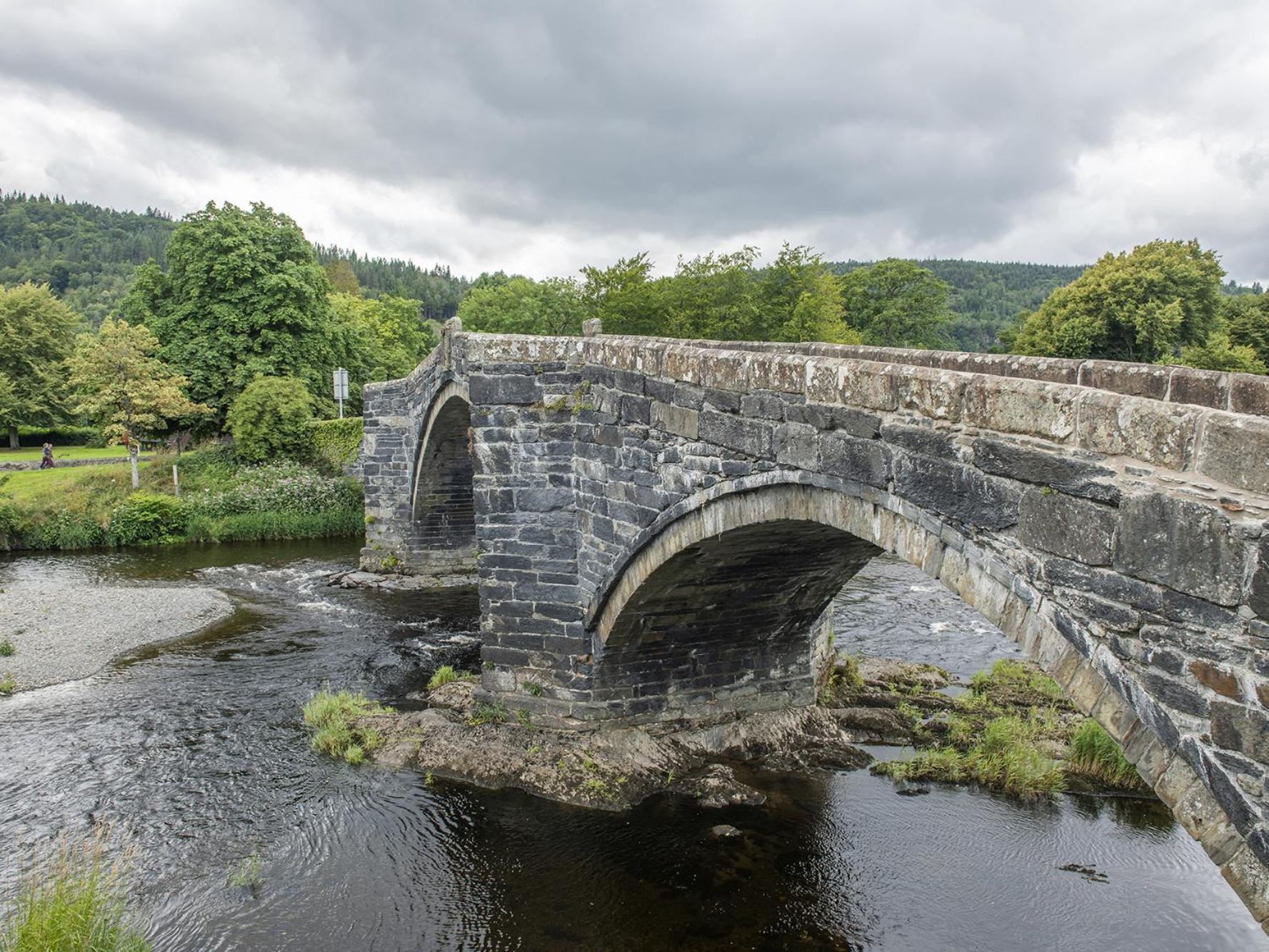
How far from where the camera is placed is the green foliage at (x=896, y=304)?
45094mm

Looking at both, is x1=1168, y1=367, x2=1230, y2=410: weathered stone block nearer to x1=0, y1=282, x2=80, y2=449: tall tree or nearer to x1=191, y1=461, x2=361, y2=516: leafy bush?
x1=191, y1=461, x2=361, y2=516: leafy bush

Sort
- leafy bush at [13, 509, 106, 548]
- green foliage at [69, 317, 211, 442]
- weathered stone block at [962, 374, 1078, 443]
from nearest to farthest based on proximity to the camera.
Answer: weathered stone block at [962, 374, 1078, 443]
leafy bush at [13, 509, 106, 548]
green foliage at [69, 317, 211, 442]

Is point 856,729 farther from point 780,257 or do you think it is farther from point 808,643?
point 780,257

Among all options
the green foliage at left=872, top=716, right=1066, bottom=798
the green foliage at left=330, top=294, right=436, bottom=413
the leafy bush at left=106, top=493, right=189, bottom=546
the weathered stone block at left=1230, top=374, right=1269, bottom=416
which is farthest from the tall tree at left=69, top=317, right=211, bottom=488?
the weathered stone block at left=1230, top=374, right=1269, bottom=416

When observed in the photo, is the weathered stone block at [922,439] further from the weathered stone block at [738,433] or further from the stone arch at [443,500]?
the stone arch at [443,500]

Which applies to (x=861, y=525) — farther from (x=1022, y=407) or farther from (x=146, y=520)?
(x=146, y=520)

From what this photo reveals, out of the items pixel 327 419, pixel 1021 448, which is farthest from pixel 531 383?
pixel 327 419

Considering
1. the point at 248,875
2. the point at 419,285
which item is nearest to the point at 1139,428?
the point at 248,875

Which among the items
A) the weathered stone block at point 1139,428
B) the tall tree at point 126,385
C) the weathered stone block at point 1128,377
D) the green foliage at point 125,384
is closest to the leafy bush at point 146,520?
the tall tree at point 126,385

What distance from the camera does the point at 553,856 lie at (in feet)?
31.5

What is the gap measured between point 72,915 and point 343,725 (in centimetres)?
506

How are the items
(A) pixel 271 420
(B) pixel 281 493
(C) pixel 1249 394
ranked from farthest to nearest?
(A) pixel 271 420 → (B) pixel 281 493 → (C) pixel 1249 394

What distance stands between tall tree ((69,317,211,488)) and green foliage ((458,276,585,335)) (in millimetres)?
18683

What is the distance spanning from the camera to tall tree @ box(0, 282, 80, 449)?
38062mm
